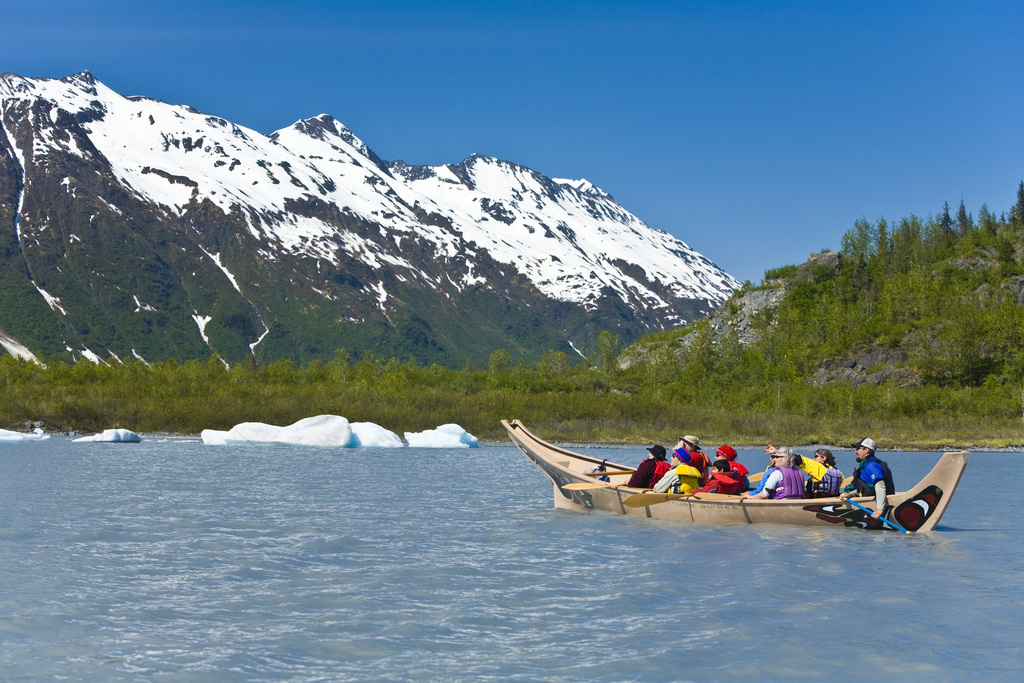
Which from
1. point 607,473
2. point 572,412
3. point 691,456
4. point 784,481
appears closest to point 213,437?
point 572,412

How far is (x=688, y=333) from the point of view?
120250 mm

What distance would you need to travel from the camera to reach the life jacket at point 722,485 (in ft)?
79.8

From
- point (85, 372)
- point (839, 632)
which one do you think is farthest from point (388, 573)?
→ point (85, 372)

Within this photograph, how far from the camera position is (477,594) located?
15.7 m

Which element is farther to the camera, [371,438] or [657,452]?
[371,438]

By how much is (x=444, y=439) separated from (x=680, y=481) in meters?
43.6

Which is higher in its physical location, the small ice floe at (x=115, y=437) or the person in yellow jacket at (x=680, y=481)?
the small ice floe at (x=115, y=437)

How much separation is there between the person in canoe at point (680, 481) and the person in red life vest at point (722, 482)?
0.88ft

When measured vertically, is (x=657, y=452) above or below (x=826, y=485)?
above

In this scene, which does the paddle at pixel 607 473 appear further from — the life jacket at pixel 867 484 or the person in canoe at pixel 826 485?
the life jacket at pixel 867 484

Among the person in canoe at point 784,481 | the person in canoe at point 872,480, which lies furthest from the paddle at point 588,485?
the person in canoe at point 872,480

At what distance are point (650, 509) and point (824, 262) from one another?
10407 centimetres

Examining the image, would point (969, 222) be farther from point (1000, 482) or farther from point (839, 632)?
point (839, 632)

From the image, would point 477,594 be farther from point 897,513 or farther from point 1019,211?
point 1019,211
